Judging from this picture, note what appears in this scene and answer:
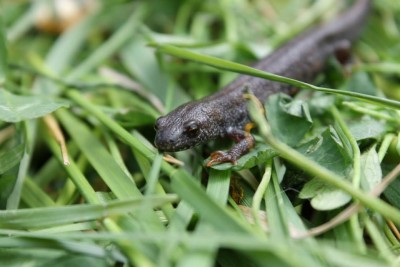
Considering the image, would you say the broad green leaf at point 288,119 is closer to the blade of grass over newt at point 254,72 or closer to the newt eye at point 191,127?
the blade of grass over newt at point 254,72

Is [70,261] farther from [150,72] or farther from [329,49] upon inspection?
[329,49]

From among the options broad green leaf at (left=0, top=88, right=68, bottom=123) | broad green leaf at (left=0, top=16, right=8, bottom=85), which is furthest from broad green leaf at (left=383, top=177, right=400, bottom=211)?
broad green leaf at (left=0, top=16, right=8, bottom=85)

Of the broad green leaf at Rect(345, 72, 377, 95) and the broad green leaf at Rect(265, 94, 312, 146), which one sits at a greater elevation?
the broad green leaf at Rect(265, 94, 312, 146)

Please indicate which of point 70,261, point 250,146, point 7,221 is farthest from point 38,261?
point 250,146

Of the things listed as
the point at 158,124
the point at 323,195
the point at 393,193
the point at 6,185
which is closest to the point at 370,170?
the point at 393,193

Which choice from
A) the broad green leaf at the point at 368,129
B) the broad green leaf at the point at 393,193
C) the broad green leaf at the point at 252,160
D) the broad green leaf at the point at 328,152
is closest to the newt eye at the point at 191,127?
the broad green leaf at the point at 252,160

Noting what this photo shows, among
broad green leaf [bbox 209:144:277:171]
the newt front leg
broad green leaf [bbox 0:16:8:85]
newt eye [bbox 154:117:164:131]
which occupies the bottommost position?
the newt front leg

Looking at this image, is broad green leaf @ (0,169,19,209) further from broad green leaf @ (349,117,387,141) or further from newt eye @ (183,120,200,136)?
broad green leaf @ (349,117,387,141)
